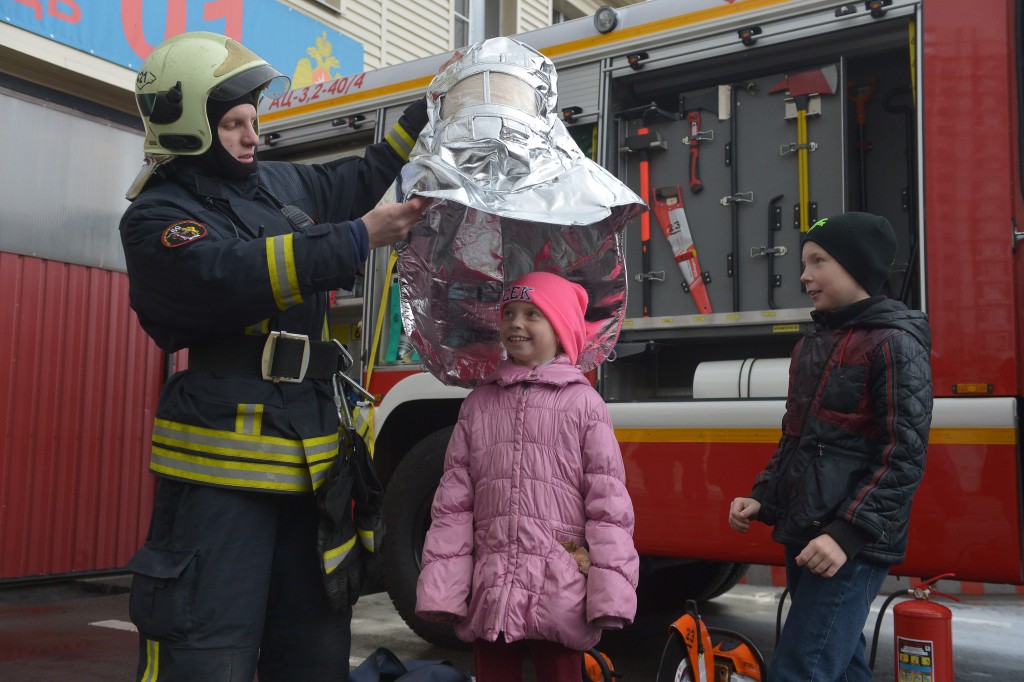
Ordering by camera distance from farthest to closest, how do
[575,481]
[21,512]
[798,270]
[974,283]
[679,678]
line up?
1. [21,512]
2. [798,270]
3. [974,283]
4. [679,678]
5. [575,481]

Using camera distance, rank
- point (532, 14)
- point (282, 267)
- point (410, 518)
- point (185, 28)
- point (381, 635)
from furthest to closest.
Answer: point (532, 14) < point (185, 28) < point (381, 635) < point (410, 518) < point (282, 267)

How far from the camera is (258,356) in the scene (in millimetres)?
2451

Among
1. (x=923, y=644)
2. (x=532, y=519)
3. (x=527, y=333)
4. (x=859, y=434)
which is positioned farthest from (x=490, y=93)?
(x=923, y=644)

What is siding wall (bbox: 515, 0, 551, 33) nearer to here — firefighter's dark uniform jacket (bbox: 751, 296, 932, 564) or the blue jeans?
firefighter's dark uniform jacket (bbox: 751, 296, 932, 564)

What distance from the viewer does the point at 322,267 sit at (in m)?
2.30

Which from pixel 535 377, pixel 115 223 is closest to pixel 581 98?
pixel 535 377

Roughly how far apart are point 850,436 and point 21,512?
6105 mm

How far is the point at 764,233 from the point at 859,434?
1.89 m

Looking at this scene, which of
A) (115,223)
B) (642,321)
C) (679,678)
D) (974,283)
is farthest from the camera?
(115,223)

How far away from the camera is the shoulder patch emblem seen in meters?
2.28

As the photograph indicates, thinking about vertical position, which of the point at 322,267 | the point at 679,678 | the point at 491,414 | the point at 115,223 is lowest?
the point at 679,678

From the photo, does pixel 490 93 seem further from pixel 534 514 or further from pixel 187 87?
pixel 534 514

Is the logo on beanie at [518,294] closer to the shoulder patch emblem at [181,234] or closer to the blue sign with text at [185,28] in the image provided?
the shoulder patch emblem at [181,234]

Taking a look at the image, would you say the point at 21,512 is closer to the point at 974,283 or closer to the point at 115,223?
the point at 115,223
